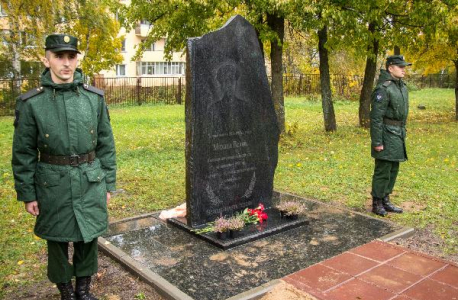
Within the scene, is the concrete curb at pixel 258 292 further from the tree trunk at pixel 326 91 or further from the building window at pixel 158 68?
the building window at pixel 158 68

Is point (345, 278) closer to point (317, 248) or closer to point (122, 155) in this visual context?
point (317, 248)

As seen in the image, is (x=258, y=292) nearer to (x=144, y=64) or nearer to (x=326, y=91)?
(x=326, y=91)

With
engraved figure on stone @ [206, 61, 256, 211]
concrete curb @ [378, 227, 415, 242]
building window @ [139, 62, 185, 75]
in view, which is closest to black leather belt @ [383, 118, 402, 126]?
concrete curb @ [378, 227, 415, 242]

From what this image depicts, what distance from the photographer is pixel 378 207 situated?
6.64m

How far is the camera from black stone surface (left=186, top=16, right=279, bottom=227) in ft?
→ 18.1

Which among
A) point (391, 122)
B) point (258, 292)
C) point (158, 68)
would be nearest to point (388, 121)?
point (391, 122)

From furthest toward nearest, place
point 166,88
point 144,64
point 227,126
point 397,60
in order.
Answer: point 144,64 → point 166,88 → point 397,60 → point 227,126

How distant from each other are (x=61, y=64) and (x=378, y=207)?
15.7 ft

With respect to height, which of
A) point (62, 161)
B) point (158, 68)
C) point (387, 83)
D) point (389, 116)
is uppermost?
point (158, 68)

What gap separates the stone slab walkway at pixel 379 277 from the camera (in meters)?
4.13

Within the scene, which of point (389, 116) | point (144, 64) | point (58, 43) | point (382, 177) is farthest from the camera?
point (144, 64)

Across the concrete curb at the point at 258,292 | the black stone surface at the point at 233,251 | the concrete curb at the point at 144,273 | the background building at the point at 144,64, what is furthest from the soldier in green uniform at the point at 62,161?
the background building at the point at 144,64

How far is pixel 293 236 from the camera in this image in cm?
557

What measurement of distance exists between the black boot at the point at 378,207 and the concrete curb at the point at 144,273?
11.6 feet
